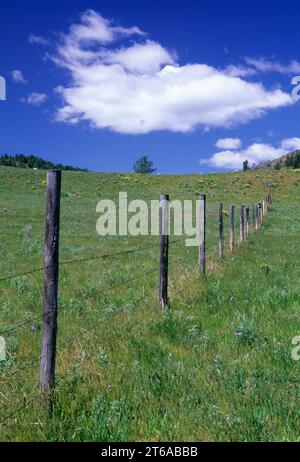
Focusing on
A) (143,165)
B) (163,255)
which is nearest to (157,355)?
(163,255)

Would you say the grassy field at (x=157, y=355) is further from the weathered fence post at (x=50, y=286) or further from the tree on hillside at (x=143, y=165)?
the tree on hillside at (x=143, y=165)

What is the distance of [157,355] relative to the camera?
6.49 m

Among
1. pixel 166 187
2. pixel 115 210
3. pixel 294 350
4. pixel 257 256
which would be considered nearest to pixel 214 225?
pixel 115 210

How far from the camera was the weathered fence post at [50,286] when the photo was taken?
17.3ft

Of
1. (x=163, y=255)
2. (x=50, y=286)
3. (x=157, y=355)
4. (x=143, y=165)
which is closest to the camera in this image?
(x=50, y=286)

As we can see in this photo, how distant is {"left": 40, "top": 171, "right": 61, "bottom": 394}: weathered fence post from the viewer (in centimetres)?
527

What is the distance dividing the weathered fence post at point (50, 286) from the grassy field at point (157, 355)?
9.9 inches

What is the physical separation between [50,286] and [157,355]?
1980 mm

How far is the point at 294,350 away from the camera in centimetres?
659

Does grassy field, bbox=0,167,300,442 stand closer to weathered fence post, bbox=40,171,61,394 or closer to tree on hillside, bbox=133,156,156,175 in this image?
weathered fence post, bbox=40,171,61,394

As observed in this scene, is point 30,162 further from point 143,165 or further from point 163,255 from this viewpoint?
point 163,255

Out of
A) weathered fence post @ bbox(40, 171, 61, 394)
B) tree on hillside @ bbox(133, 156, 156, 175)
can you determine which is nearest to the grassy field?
weathered fence post @ bbox(40, 171, 61, 394)

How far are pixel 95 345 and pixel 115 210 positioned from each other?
→ 35.6 meters

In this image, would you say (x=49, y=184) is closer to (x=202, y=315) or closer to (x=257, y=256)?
(x=202, y=315)
